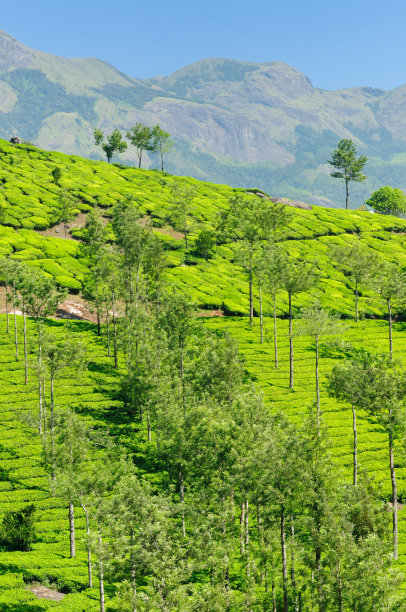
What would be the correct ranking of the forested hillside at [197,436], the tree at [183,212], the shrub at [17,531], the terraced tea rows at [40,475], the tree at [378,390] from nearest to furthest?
the forested hillside at [197,436] < the terraced tea rows at [40,475] < the shrub at [17,531] < the tree at [378,390] < the tree at [183,212]

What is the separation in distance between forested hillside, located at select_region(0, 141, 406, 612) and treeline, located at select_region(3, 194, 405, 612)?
17 centimetres

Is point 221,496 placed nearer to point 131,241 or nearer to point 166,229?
point 131,241

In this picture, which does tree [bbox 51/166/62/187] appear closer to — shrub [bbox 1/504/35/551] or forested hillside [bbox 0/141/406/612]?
forested hillside [bbox 0/141/406/612]

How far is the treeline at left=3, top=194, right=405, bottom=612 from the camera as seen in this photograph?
30.7 meters

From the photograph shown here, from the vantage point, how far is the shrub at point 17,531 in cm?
4591

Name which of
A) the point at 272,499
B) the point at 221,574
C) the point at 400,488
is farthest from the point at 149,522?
the point at 400,488

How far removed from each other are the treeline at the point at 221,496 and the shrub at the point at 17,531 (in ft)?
14.2

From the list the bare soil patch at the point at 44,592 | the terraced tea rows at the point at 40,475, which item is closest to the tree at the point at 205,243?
the terraced tea rows at the point at 40,475

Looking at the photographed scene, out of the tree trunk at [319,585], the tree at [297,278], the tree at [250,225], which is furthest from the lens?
the tree at [250,225]

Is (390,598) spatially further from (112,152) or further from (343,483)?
(112,152)

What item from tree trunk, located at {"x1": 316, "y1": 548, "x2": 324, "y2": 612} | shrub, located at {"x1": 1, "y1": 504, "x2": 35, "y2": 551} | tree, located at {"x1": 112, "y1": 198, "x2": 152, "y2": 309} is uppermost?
tree, located at {"x1": 112, "y1": 198, "x2": 152, "y2": 309}

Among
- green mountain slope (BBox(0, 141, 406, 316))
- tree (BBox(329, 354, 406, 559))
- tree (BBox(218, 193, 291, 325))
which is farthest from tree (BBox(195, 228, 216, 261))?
tree (BBox(329, 354, 406, 559))

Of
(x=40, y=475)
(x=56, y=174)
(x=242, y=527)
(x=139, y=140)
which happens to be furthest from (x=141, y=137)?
(x=242, y=527)

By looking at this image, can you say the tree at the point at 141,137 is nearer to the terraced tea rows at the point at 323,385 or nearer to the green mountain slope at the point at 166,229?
the green mountain slope at the point at 166,229
